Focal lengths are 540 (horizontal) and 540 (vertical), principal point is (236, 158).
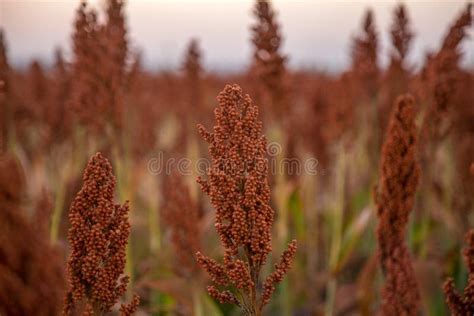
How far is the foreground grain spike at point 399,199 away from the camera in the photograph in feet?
8.92

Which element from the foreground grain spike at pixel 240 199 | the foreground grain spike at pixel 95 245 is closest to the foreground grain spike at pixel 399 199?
the foreground grain spike at pixel 240 199

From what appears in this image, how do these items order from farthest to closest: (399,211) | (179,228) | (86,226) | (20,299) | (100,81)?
(100,81)
(179,228)
(399,211)
(86,226)
(20,299)

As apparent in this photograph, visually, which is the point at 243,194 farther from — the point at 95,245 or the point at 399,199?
the point at 399,199

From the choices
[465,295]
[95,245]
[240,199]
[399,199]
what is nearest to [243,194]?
[240,199]

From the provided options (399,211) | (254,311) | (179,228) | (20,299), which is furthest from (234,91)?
(179,228)

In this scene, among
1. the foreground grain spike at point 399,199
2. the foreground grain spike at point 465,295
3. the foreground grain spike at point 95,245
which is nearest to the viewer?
the foreground grain spike at point 95,245

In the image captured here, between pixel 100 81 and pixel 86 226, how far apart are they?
192 centimetres

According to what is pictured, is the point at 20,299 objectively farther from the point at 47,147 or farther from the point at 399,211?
the point at 47,147

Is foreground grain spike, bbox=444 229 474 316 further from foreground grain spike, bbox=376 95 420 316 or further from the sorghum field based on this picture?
foreground grain spike, bbox=376 95 420 316

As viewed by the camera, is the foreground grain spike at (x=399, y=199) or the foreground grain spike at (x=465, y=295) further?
the foreground grain spike at (x=399, y=199)

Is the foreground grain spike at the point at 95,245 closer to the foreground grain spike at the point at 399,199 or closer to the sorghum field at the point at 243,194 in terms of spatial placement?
the sorghum field at the point at 243,194

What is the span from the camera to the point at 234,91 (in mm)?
1945

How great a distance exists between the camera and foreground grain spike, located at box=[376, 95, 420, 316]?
272 centimetres

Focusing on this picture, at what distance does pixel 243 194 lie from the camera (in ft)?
6.29
